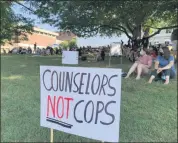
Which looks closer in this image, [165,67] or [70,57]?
[70,57]

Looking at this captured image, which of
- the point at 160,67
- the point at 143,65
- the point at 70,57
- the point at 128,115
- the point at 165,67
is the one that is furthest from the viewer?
the point at 143,65

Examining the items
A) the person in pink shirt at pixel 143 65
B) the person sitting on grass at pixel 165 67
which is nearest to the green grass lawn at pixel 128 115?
the person sitting on grass at pixel 165 67

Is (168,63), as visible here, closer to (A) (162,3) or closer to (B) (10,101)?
(B) (10,101)

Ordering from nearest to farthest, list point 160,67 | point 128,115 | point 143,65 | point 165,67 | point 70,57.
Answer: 1. point 128,115
2. point 70,57
3. point 165,67
4. point 160,67
5. point 143,65

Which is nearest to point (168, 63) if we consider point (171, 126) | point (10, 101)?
point (171, 126)

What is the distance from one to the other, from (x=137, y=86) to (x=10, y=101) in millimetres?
3120

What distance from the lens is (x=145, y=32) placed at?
82.0 feet

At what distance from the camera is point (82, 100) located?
9.41ft

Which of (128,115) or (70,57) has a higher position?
(70,57)

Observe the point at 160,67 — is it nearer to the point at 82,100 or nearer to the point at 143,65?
the point at 143,65

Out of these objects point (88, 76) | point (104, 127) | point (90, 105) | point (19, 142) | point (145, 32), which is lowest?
point (19, 142)

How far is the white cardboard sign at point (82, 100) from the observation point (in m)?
2.66

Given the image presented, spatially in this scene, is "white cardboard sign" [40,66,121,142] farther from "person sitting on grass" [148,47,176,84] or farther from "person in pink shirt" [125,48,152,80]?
"person in pink shirt" [125,48,152,80]

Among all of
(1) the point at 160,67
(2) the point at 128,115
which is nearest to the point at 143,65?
(1) the point at 160,67
